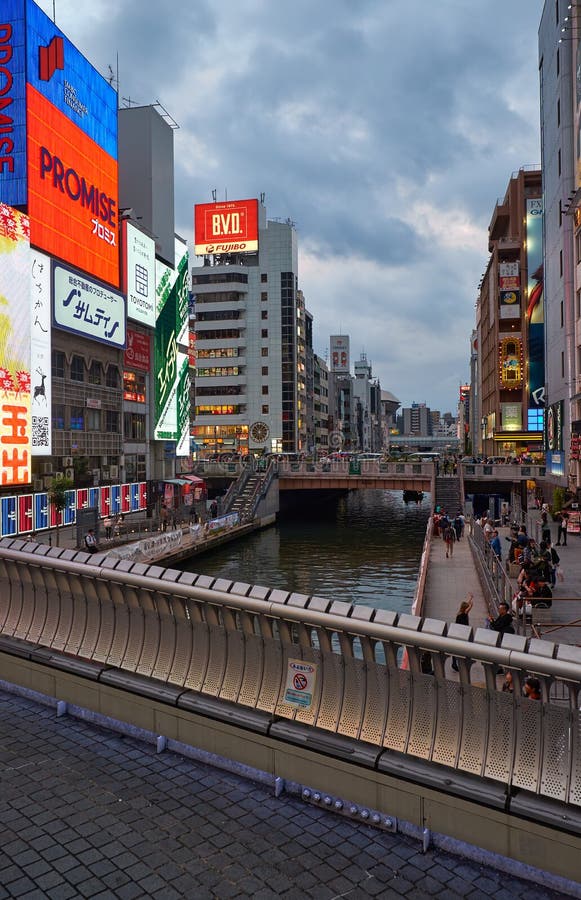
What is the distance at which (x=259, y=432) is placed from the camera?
117938 millimetres

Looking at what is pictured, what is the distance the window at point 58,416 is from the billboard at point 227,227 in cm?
8369

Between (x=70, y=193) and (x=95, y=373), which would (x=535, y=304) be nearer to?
(x=95, y=373)

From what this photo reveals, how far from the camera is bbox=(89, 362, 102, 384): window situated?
160 ft

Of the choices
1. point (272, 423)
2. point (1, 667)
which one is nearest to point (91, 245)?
point (1, 667)

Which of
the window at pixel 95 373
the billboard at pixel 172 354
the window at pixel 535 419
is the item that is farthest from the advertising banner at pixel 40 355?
the window at pixel 535 419

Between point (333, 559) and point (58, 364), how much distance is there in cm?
2267

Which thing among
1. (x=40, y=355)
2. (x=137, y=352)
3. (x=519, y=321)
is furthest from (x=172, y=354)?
(x=519, y=321)

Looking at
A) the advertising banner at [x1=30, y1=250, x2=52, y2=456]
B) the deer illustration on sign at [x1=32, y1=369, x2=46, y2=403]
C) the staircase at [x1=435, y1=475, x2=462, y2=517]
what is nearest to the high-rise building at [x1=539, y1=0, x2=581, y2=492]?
the staircase at [x1=435, y1=475, x2=462, y2=517]

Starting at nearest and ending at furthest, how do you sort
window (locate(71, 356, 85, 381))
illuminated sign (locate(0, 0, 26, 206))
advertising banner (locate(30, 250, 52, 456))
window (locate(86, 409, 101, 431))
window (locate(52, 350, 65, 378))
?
advertising banner (locate(30, 250, 52, 456)), illuminated sign (locate(0, 0, 26, 206)), window (locate(52, 350, 65, 378)), window (locate(71, 356, 85, 381)), window (locate(86, 409, 101, 431))

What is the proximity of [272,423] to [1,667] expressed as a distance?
110m

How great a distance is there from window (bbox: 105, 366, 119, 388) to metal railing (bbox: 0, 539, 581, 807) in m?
43.0

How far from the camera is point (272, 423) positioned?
393ft

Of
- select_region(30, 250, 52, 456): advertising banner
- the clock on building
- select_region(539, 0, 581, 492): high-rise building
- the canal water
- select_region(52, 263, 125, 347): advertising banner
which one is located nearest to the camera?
the canal water

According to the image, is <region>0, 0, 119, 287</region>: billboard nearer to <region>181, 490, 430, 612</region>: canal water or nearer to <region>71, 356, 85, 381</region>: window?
<region>71, 356, 85, 381</region>: window
